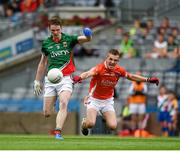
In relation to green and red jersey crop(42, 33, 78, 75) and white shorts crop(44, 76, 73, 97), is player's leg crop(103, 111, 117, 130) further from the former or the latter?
green and red jersey crop(42, 33, 78, 75)

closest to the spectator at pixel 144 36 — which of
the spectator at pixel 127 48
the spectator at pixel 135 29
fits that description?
the spectator at pixel 135 29

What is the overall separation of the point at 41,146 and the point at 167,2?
22.1m

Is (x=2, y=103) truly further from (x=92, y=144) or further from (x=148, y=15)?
(x=92, y=144)

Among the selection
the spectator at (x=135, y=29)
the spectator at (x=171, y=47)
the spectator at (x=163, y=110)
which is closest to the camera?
the spectator at (x=163, y=110)

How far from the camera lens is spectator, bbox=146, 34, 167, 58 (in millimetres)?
32369

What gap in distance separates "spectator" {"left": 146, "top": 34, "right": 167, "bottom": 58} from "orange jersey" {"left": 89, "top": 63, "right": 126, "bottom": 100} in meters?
11.6

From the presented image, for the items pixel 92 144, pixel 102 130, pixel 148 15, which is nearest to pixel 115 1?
pixel 148 15

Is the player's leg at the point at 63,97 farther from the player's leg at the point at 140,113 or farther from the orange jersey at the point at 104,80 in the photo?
the player's leg at the point at 140,113

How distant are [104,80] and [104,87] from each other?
0.20 metres

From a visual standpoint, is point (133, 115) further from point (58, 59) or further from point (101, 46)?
point (58, 59)

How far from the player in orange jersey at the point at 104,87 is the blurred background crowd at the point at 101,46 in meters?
6.75

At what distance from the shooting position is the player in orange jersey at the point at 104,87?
66.8ft

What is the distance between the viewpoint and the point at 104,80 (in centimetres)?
2055

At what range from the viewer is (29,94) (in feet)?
109
